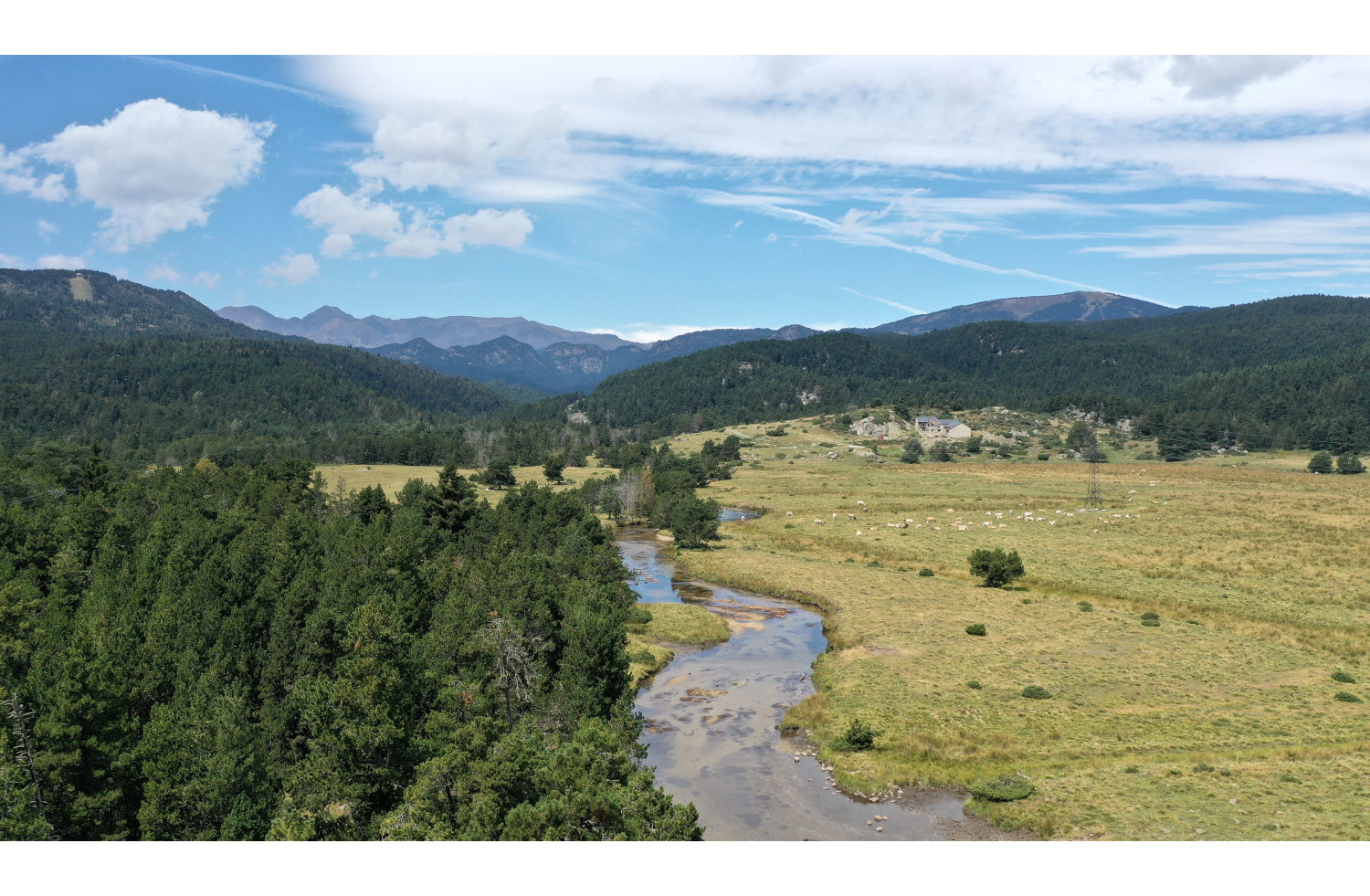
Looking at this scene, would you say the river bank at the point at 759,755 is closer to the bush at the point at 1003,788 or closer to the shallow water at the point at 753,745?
the shallow water at the point at 753,745

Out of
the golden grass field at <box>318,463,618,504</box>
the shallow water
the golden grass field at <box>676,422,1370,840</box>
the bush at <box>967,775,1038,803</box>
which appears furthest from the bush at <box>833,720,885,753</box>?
the golden grass field at <box>318,463,618,504</box>

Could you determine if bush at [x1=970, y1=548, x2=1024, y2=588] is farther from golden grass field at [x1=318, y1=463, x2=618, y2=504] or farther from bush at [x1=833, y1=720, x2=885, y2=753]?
golden grass field at [x1=318, y1=463, x2=618, y2=504]

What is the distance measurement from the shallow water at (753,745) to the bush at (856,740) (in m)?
1.97

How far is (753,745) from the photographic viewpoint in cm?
4509

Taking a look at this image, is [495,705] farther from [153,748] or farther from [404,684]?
[153,748]

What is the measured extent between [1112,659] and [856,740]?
26.0 meters

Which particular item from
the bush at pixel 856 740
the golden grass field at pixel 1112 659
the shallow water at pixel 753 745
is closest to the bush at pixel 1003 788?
the golden grass field at pixel 1112 659

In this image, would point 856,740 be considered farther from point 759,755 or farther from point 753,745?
point 753,745

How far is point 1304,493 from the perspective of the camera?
460 ft

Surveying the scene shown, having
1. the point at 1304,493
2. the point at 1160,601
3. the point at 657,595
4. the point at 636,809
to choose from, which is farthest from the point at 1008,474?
the point at 636,809

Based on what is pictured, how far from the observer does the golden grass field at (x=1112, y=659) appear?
35.9 m

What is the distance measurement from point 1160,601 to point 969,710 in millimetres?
37204

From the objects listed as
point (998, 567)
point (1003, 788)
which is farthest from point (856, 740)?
point (998, 567)

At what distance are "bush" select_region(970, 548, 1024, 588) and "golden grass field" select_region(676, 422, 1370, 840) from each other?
81.3 inches
